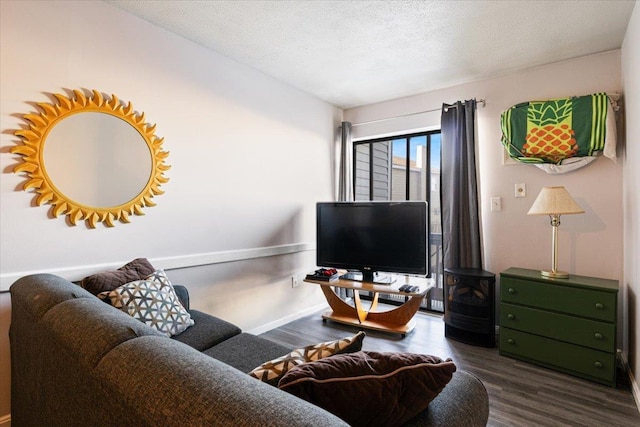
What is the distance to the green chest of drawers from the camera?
221cm

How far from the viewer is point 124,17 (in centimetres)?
216

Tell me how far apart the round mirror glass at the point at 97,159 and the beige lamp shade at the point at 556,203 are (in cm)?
291

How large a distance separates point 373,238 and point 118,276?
2.14 metres

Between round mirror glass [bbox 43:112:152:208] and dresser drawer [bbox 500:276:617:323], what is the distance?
2.89m

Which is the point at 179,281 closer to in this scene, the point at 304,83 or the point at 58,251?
the point at 58,251

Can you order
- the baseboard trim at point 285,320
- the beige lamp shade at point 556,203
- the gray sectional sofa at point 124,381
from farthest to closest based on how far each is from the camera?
the baseboard trim at point 285,320, the beige lamp shade at point 556,203, the gray sectional sofa at point 124,381

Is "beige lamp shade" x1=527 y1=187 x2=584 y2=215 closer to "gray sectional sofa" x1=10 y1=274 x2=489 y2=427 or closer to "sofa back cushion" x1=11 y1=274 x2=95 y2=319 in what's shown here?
"gray sectional sofa" x1=10 y1=274 x2=489 y2=427

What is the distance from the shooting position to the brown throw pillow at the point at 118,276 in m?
1.83

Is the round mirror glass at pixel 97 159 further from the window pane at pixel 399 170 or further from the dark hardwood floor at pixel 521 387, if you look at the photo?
the window pane at pixel 399 170

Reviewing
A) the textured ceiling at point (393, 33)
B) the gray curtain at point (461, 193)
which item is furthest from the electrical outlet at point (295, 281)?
the textured ceiling at point (393, 33)

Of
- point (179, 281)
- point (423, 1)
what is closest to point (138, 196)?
point (179, 281)

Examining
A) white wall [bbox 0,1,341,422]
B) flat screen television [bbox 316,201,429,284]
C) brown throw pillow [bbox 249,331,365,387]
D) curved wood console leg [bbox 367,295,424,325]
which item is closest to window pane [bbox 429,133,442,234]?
flat screen television [bbox 316,201,429,284]

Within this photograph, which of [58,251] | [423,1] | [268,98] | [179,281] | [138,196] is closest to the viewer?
[58,251]

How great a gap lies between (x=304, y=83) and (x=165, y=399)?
10.6ft
